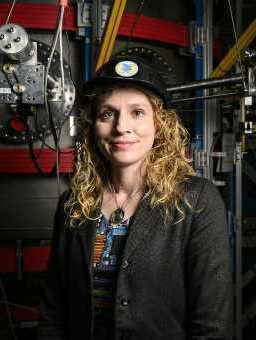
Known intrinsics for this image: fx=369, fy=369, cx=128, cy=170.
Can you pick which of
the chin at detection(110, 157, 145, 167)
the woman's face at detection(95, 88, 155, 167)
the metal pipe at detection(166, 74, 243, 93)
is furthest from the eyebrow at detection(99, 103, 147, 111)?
the metal pipe at detection(166, 74, 243, 93)

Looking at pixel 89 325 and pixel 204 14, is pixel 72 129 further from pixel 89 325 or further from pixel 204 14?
pixel 204 14

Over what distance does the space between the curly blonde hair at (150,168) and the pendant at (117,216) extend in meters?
0.05

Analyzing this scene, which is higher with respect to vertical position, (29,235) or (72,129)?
(72,129)

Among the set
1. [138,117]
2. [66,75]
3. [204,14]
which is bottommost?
[138,117]

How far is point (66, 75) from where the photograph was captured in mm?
1752

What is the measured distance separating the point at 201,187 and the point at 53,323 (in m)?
0.62

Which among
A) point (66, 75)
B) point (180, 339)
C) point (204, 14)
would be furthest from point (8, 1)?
point (180, 339)

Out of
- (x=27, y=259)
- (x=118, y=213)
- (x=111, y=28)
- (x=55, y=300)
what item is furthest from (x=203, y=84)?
(x=27, y=259)

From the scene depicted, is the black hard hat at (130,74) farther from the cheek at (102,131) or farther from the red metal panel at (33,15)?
the red metal panel at (33,15)

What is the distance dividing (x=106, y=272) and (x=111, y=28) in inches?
45.7

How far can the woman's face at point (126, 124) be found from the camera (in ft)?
3.29

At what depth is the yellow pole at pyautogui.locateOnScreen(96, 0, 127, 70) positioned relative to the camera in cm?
160

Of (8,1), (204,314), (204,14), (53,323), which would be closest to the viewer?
(204,314)

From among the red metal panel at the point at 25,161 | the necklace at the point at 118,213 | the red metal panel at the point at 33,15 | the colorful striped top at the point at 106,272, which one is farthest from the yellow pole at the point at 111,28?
the colorful striped top at the point at 106,272
